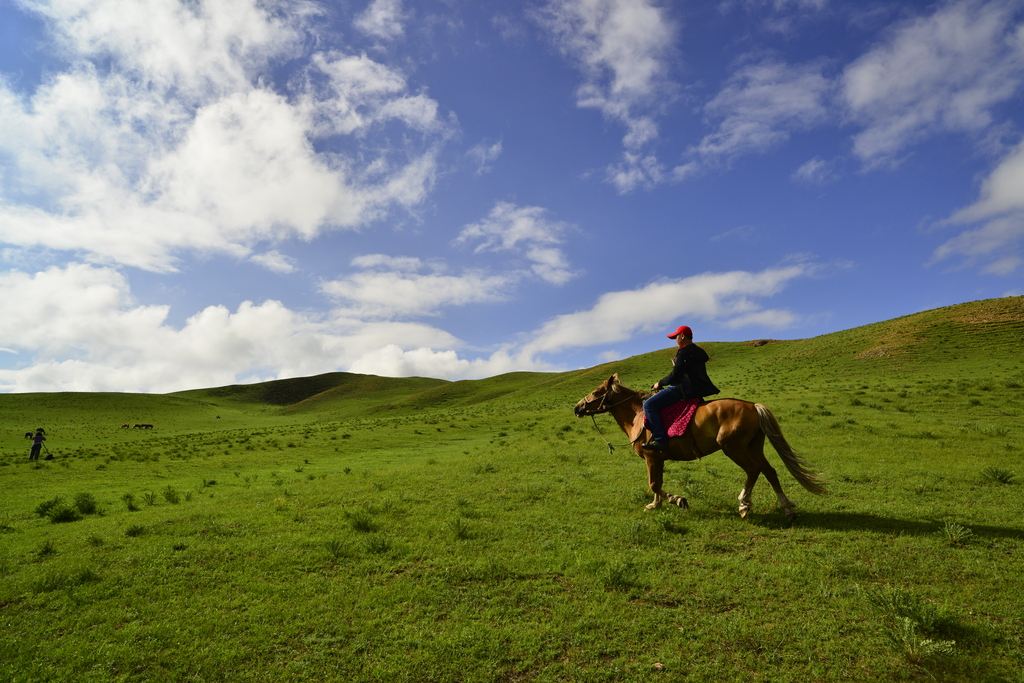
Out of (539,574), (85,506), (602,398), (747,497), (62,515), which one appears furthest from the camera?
(85,506)

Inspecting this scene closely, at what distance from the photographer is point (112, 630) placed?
273 inches

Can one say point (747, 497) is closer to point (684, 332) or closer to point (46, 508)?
point (684, 332)

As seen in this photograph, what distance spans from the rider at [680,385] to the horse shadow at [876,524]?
2.75 meters

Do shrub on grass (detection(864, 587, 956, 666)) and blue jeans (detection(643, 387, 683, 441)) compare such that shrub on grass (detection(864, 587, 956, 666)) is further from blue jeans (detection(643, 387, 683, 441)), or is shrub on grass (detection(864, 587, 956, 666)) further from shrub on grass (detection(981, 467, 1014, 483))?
shrub on grass (detection(981, 467, 1014, 483))

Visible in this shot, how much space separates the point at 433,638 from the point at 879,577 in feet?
22.8

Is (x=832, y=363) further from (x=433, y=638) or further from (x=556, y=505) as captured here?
(x=433, y=638)

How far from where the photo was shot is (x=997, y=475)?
13.0 meters

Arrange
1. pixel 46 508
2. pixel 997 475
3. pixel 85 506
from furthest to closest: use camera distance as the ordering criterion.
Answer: pixel 85 506 → pixel 46 508 → pixel 997 475

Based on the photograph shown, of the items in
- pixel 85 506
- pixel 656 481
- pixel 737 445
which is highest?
pixel 737 445

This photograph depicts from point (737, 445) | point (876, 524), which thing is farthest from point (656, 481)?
point (876, 524)

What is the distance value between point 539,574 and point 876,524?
732cm

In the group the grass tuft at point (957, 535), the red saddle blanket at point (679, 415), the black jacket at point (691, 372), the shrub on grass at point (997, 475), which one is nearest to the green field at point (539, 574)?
the grass tuft at point (957, 535)

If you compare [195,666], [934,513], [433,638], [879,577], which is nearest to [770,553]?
[879,577]

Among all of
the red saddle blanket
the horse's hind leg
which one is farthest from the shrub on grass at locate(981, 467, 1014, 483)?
the red saddle blanket
